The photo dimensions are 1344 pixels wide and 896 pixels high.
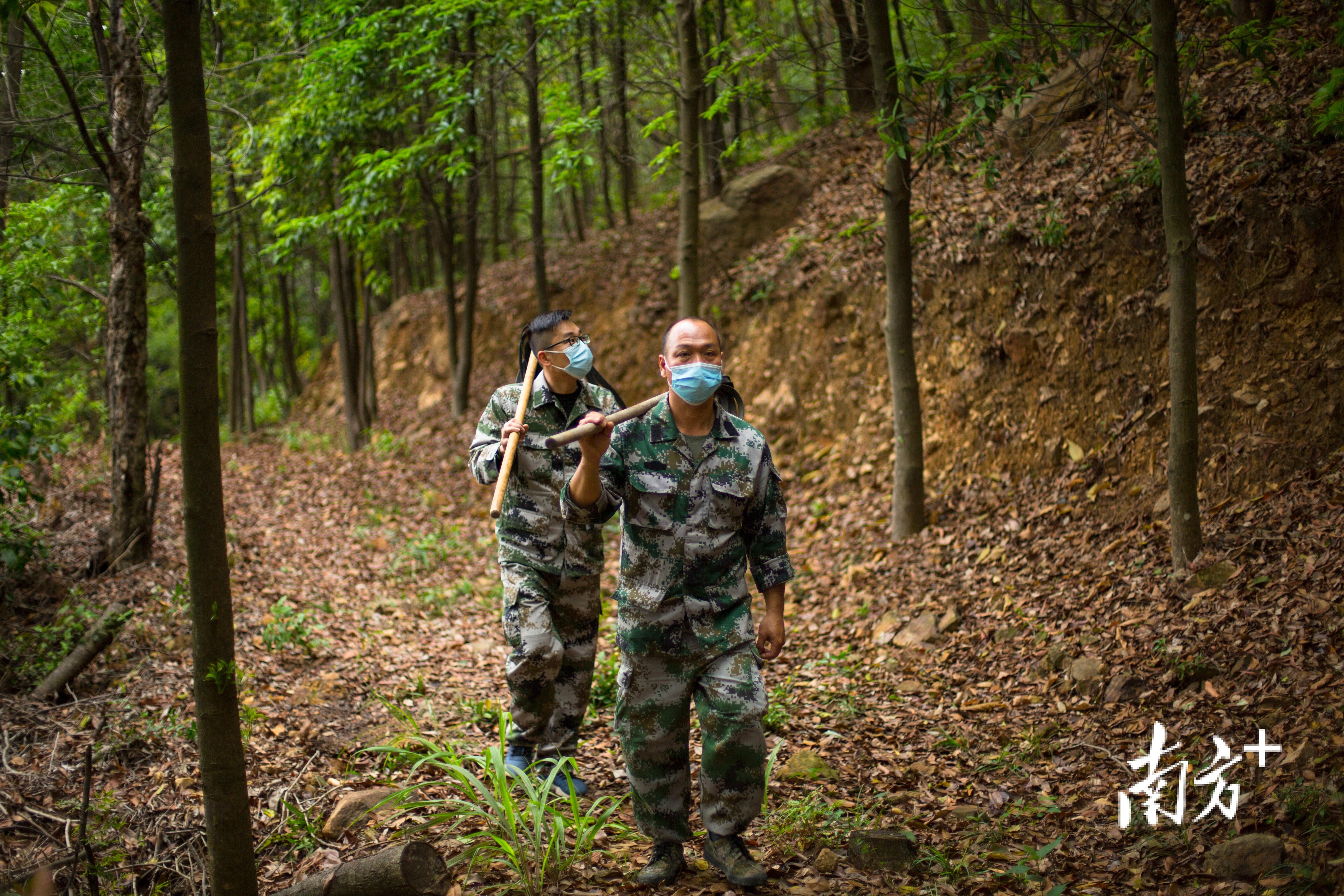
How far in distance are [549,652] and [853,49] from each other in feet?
21.4

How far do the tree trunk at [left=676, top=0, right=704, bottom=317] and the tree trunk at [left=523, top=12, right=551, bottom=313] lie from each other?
3519 mm

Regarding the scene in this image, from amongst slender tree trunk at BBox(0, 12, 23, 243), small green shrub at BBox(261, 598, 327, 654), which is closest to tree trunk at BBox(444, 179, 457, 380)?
slender tree trunk at BBox(0, 12, 23, 243)

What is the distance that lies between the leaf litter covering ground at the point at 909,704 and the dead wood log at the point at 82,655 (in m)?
0.14

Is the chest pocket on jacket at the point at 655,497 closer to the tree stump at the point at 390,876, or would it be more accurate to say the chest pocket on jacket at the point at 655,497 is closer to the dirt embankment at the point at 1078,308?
the tree stump at the point at 390,876

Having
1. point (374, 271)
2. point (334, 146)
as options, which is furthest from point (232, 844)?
point (374, 271)

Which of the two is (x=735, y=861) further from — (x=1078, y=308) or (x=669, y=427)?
(x=1078, y=308)

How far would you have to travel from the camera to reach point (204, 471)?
8.82ft

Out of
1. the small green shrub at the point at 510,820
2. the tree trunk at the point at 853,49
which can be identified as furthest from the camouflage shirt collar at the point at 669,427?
the tree trunk at the point at 853,49

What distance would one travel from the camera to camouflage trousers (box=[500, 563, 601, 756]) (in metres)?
4.06

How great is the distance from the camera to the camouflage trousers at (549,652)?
4059mm

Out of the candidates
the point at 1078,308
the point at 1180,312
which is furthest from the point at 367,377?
the point at 1180,312

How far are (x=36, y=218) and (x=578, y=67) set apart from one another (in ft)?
36.0

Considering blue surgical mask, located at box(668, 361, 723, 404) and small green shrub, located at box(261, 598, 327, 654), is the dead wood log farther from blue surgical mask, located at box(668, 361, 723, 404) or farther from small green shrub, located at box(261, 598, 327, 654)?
blue surgical mask, located at box(668, 361, 723, 404)

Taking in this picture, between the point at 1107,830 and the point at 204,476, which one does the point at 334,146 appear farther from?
the point at 1107,830
